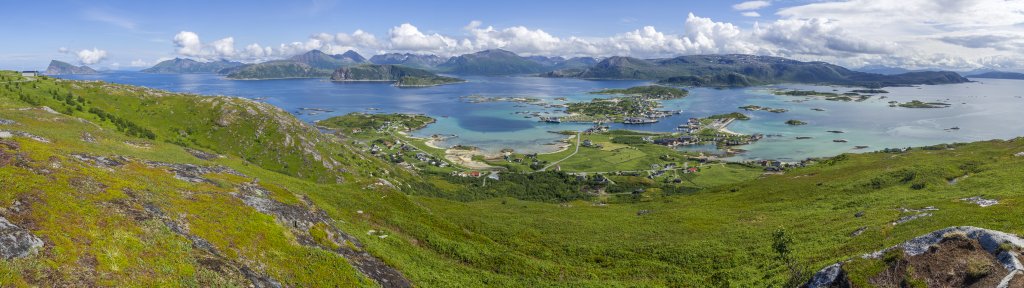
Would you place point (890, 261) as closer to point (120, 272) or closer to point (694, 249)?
point (694, 249)

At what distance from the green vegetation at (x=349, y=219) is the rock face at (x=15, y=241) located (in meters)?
0.41

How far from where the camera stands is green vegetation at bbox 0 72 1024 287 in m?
21.5

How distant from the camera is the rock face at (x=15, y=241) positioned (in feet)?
55.9

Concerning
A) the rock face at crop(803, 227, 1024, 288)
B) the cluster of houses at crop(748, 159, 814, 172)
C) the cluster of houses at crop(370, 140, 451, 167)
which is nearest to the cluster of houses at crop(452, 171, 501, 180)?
the cluster of houses at crop(370, 140, 451, 167)

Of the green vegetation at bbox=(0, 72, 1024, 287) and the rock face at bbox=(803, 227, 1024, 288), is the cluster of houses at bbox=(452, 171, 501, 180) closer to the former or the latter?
the green vegetation at bbox=(0, 72, 1024, 287)

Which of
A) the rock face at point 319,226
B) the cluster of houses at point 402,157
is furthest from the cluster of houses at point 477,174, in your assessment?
the rock face at point 319,226

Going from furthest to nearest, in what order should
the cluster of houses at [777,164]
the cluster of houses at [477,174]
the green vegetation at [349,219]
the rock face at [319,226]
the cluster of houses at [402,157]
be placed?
the cluster of houses at [402,157] → the cluster of houses at [777,164] → the cluster of houses at [477,174] → the rock face at [319,226] → the green vegetation at [349,219]

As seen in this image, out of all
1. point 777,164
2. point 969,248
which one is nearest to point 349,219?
point 969,248

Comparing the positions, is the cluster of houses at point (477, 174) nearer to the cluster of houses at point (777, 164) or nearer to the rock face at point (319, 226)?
the cluster of houses at point (777, 164)

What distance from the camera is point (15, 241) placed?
17562 millimetres

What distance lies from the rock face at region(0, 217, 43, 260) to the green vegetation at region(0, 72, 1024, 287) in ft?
1.35

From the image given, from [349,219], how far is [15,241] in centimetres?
2673

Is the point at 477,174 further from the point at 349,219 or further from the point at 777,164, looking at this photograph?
the point at 777,164

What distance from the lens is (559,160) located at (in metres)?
184
